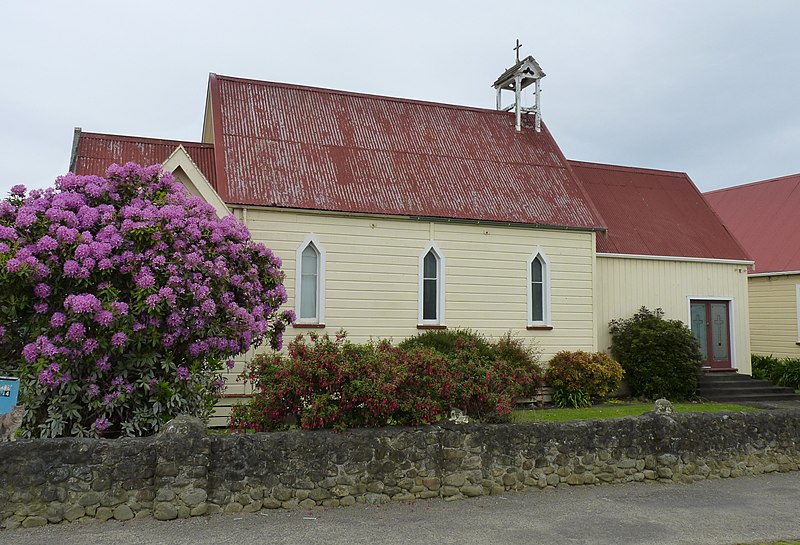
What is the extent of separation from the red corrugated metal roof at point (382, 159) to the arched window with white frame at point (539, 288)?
105 centimetres

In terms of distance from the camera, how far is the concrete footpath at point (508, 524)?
773cm

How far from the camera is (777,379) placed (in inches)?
904

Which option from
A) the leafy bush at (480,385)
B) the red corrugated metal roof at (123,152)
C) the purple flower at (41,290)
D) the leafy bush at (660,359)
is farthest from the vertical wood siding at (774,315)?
the purple flower at (41,290)

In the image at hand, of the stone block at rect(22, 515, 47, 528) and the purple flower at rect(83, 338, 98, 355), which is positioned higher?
the purple flower at rect(83, 338, 98, 355)

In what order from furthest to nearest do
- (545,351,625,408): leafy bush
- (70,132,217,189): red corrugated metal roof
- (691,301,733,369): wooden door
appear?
(691,301,733,369): wooden door
(545,351,625,408): leafy bush
(70,132,217,189): red corrugated metal roof

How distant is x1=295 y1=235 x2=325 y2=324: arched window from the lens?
16500 mm

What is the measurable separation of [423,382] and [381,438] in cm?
102

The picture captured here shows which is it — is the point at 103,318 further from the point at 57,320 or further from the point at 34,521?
the point at 34,521

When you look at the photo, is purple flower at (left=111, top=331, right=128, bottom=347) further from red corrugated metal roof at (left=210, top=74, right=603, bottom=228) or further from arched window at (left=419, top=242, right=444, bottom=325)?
arched window at (left=419, top=242, right=444, bottom=325)

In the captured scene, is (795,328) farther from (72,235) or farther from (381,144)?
(72,235)

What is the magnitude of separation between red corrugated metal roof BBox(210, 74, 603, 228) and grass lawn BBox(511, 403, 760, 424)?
507cm

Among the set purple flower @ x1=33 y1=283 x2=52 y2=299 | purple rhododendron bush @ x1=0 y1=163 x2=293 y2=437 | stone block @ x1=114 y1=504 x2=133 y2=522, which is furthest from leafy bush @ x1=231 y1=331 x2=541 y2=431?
purple flower @ x1=33 y1=283 x2=52 y2=299

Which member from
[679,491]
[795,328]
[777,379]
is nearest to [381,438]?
[679,491]

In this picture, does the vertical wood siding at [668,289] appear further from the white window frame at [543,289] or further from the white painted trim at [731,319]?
the white window frame at [543,289]
